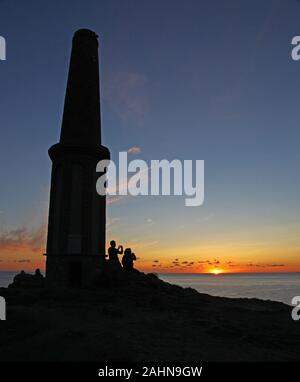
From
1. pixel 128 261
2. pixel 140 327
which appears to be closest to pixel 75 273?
pixel 128 261

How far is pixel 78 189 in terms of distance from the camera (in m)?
24.8

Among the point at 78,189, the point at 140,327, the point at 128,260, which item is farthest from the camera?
the point at 78,189

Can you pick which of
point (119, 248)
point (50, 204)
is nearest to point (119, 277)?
point (119, 248)

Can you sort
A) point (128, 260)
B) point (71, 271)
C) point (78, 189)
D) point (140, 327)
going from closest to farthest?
point (140, 327) < point (71, 271) < point (128, 260) < point (78, 189)

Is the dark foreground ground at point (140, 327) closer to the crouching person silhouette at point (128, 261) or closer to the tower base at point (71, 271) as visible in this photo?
the tower base at point (71, 271)

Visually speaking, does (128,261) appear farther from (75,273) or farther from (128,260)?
(75,273)

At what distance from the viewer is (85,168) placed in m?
25.1

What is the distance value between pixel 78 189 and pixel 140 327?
44.2ft

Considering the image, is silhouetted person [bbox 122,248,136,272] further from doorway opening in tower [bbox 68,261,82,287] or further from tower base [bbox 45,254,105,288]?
doorway opening in tower [bbox 68,261,82,287]

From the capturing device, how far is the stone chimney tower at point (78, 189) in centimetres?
2366

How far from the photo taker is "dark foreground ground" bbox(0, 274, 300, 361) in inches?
401

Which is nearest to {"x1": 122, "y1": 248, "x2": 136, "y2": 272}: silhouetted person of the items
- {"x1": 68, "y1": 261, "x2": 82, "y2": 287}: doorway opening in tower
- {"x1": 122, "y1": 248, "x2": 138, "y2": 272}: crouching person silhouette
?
{"x1": 122, "y1": 248, "x2": 138, "y2": 272}: crouching person silhouette
